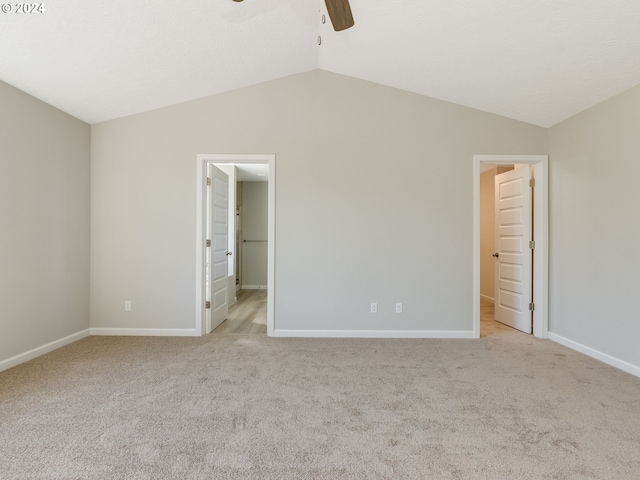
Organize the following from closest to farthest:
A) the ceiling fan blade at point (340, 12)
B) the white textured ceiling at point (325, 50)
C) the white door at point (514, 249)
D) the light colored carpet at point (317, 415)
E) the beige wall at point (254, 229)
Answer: the light colored carpet at point (317, 415), the ceiling fan blade at point (340, 12), the white textured ceiling at point (325, 50), the white door at point (514, 249), the beige wall at point (254, 229)

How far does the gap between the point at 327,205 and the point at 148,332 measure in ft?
8.38

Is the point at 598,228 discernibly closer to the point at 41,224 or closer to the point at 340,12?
the point at 340,12

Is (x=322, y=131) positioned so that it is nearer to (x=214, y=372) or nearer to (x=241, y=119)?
(x=241, y=119)

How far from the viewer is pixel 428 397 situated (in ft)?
7.29

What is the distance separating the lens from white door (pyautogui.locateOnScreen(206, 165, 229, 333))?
12.6ft

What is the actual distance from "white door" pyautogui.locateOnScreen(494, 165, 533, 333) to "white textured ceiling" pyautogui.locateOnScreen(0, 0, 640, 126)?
0.82 metres

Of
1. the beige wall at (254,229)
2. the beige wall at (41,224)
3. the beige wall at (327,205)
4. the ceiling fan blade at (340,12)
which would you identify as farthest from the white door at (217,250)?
the beige wall at (254,229)

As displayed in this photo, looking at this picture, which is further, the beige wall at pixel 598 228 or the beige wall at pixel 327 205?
the beige wall at pixel 327 205

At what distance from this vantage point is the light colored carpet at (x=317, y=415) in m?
1.54

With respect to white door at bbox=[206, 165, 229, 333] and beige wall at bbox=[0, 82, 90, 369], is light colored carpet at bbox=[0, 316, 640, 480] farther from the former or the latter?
white door at bbox=[206, 165, 229, 333]

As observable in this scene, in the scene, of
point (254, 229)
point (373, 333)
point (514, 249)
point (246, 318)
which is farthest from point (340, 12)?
point (254, 229)

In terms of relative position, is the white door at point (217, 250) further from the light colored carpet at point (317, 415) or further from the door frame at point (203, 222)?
the light colored carpet at point (317, 415)

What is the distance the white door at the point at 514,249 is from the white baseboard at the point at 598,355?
0.33 metres

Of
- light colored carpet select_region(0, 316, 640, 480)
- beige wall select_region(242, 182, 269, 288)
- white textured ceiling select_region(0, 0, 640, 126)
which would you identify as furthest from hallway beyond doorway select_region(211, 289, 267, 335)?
white textured ceiling select_region(0, 0, 640, 126)
